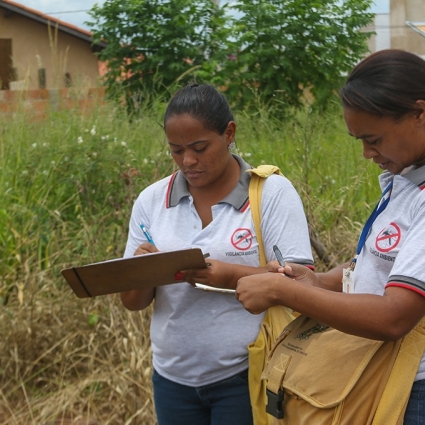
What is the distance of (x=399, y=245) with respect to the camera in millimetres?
1975

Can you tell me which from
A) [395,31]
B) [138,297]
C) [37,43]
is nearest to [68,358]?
[138,297]

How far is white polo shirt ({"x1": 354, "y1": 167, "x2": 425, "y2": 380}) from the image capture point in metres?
1.88

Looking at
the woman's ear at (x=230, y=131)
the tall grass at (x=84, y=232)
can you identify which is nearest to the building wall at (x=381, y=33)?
the tall grass at (x=84, y=232)

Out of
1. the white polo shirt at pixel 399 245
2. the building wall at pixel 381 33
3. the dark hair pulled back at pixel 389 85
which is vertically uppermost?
the building wall at pixel 381 33

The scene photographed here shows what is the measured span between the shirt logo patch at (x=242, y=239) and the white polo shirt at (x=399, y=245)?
546 mm

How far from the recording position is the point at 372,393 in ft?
6.54

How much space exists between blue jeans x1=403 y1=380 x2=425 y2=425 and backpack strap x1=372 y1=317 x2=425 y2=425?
0.03 meters

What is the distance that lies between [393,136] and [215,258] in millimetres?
824

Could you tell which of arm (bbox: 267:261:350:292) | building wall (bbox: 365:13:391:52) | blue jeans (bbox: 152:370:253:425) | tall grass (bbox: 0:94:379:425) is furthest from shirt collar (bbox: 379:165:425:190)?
building wall (bbox: 365:13:391:52)

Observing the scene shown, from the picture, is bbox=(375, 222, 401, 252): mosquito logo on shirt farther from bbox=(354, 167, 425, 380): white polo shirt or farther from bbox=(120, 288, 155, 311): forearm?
bbox=(120, 288, 155, 311): forearm

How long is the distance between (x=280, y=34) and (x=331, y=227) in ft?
14.6

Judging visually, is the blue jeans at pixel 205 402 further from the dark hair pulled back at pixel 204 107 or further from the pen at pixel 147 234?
the dark hair pulled back at pixel 204 107

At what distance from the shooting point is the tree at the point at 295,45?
8789 millimetres

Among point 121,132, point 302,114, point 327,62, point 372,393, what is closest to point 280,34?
point 327,62
